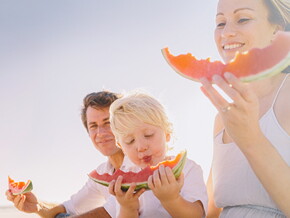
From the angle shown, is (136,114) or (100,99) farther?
(100,99)

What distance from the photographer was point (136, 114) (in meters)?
3.06

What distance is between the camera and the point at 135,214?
2.69m

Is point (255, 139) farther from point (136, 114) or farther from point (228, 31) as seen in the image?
point (136, 114)

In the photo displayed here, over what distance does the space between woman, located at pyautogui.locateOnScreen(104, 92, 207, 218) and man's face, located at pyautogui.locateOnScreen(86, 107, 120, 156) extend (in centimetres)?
119

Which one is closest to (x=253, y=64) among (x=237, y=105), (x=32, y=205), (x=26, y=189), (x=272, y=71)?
(x=272, y=71)

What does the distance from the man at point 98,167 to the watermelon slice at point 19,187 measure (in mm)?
55

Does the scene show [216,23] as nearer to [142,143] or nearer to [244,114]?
[142,143]

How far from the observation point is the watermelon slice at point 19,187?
4440 millimetres

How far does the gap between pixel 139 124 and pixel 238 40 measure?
0.99 meters

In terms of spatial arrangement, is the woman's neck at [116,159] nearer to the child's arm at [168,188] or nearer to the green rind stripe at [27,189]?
the green rind stripe at [27,189]

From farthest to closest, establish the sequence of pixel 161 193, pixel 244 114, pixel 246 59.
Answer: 1. pixel 161 193
2. pixel 246 59
3. pixel 244 114

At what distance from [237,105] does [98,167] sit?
3298 mm

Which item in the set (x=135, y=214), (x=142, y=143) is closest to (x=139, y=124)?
(x=142, y=143)

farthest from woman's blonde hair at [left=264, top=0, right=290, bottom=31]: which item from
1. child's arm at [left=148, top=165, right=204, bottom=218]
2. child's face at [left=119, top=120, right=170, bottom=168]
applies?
child's arm at [left=148, top=165, right=204, bottom=218]
